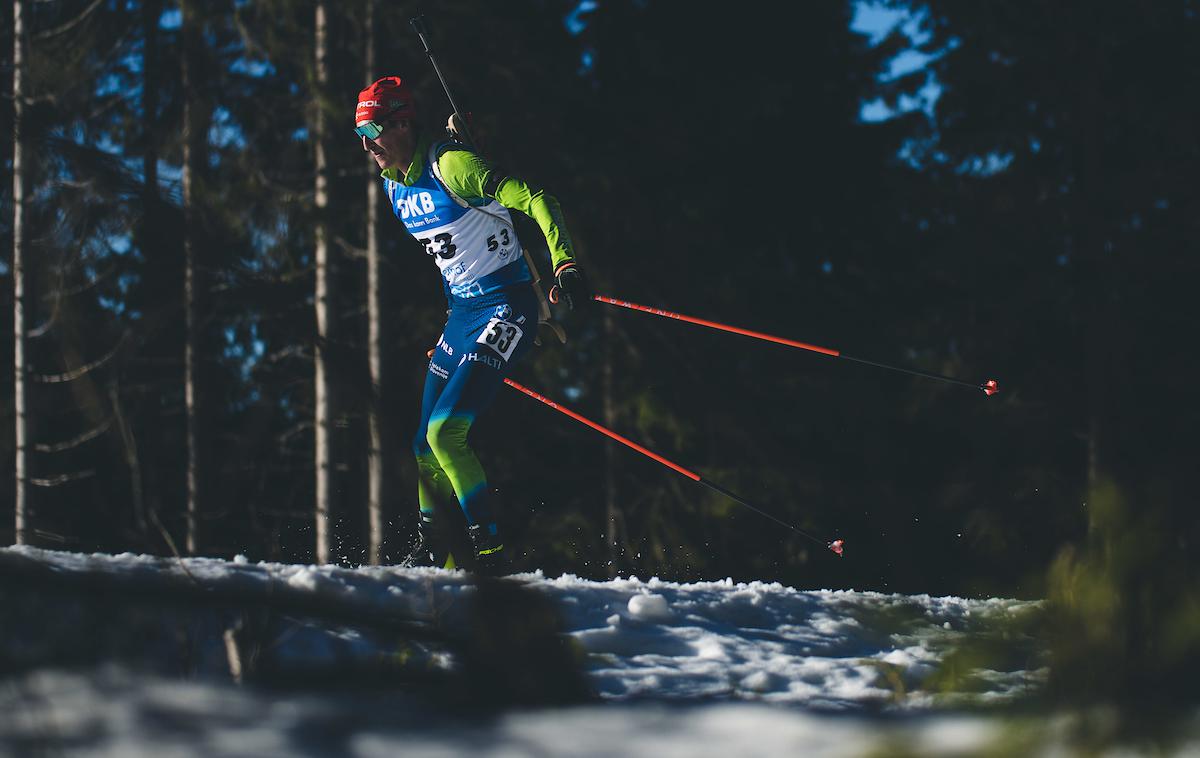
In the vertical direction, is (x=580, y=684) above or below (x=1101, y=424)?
below

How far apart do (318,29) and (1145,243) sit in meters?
9.93

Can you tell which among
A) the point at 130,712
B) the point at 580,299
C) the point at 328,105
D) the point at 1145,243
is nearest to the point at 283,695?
the point at 130,712

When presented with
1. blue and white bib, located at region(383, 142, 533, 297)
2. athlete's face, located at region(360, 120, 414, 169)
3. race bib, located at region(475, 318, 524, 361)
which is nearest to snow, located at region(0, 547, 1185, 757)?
race bib, located at region(475, 318, 524, 361)

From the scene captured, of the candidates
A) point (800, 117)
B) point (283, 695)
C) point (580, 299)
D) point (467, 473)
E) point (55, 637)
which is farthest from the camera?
point (800, 117)

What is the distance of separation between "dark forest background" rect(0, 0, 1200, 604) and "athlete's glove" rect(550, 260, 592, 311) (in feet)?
18.8

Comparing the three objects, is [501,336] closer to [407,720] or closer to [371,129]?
[371,129]

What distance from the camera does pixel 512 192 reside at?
19.9 feet

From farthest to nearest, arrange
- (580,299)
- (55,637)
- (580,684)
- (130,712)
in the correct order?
1. (580,299)
2. (580,684)
3. (55,637)
4. (130,712)

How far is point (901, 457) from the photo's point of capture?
731 inches

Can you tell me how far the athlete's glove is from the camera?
232 inches

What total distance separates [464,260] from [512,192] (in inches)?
23.7

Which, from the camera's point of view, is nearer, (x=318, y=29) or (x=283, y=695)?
(x=283, y=695)

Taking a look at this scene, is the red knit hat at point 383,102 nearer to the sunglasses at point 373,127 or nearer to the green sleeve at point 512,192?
the sunglasses at point 373,127

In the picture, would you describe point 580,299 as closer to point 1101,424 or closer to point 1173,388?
point 1101,424
